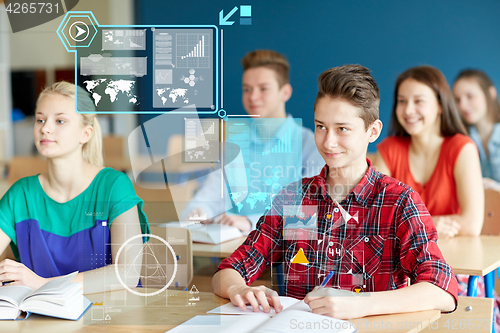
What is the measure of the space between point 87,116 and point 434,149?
1.28 meters

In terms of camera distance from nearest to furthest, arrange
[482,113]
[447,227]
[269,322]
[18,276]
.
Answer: [269,322], [18,276], [447,227], [482,113]

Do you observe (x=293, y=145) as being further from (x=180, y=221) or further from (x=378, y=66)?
(x=378, y=66)

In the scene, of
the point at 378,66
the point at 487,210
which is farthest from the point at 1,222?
the point at 378,66

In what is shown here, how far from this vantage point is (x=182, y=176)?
0.99 metres

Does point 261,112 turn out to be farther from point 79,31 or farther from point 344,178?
point 79,31

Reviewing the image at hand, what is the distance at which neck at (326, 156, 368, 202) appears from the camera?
1.00 metres

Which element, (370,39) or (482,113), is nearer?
(370,39)

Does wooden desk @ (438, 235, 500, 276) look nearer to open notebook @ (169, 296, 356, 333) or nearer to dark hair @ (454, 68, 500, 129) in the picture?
open notebook @ (169, 296, 356, 333)

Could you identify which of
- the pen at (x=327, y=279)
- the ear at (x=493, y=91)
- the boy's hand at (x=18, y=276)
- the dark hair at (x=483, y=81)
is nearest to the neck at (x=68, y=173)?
the boy's hand at (x=18, y=276)

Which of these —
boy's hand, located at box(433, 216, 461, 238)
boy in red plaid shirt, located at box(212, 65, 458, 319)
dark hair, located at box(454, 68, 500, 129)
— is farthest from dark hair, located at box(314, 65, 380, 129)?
dark hair, located at box(454, 68, 500, 129)

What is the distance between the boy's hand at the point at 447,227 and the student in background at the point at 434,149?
0.11 ft

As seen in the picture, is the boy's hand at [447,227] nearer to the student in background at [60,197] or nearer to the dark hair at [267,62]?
the dark hair at [267,62]

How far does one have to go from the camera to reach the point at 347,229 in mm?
975
